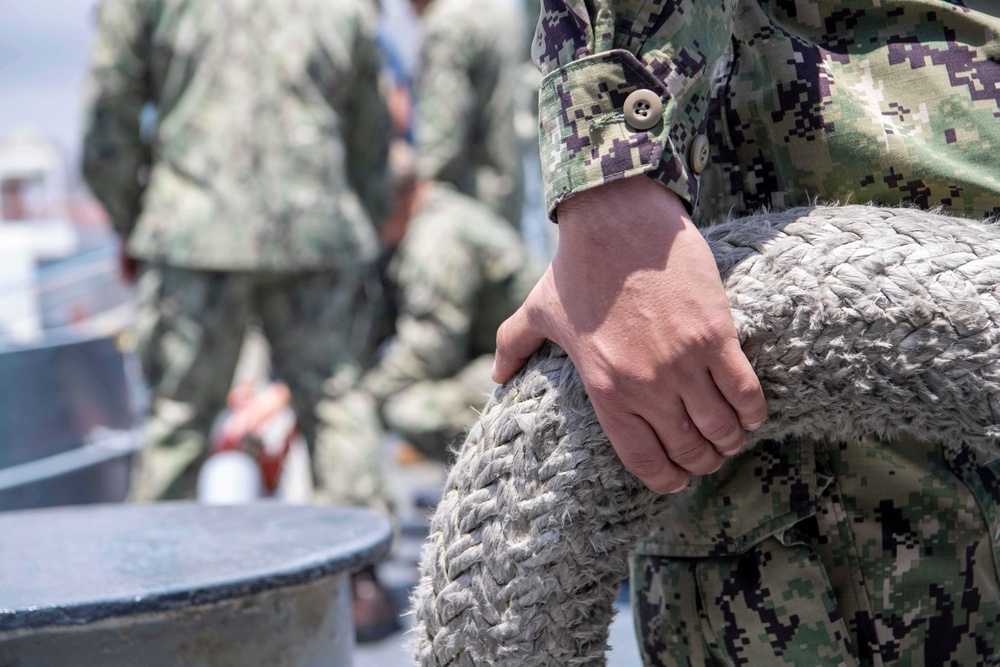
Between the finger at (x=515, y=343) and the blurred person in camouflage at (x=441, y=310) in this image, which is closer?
the finger at (x=515, y=343)

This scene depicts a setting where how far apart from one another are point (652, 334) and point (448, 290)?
3.12m

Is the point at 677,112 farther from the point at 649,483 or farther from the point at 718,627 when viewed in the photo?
the point at 718,627

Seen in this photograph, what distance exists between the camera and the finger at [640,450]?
85 cm

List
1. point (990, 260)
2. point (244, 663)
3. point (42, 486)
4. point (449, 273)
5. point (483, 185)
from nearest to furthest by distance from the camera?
point (990, 260)
point (244, 663)
point (42, 486)
point (449, 273)
point (483, 185)

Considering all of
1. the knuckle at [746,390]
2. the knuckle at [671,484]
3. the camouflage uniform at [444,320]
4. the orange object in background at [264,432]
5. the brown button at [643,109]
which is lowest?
the orange object in background at [264,432]

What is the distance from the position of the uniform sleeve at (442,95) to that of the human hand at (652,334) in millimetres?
3704

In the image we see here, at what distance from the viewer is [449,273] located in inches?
155

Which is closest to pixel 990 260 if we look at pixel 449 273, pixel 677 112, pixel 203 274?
pixel 677 112

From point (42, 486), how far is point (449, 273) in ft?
5.18

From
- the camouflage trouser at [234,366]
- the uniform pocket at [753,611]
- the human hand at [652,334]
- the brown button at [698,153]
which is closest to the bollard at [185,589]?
the uniform pocket at [753,611]

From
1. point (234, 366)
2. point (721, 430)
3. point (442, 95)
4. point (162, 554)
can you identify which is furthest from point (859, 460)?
point (442, 95)

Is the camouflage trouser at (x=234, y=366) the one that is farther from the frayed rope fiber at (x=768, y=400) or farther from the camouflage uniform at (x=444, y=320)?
the frayed rope fiber at (x=768, y=400)

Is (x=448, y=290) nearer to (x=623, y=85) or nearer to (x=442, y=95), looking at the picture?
(x=442, y=95)

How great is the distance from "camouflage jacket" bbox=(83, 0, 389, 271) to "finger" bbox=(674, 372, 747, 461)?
7.94 ft
